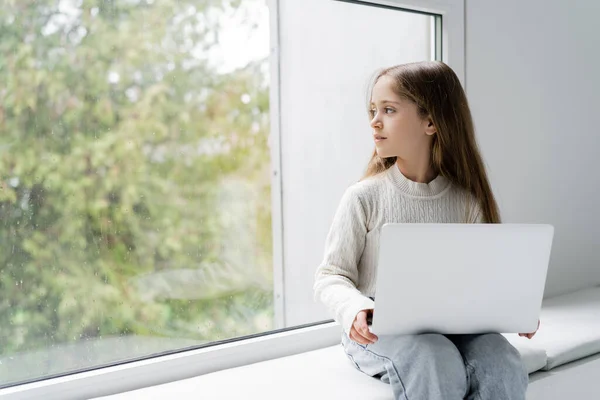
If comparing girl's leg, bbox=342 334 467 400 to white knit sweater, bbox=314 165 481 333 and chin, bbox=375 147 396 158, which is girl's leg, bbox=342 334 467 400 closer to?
white knit sweater, bbox=314 165 481 333

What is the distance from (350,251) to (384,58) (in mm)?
748

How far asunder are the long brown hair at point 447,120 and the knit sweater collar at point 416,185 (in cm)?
3

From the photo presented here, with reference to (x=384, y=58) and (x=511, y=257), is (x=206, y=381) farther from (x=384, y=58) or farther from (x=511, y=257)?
(x=384, y=58)

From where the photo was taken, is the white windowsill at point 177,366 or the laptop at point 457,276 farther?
the white windowsill at point 177,366

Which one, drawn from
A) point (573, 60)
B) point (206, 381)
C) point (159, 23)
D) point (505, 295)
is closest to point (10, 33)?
point (159, 23)

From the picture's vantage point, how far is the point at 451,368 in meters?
1.20

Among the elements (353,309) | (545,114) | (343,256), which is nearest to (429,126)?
(343,256)

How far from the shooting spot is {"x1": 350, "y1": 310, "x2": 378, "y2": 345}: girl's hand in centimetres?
126

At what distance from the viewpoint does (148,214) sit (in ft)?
5.15

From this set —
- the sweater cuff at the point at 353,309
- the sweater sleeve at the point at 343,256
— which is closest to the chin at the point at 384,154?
the sweater sleeve at the point at 343,256

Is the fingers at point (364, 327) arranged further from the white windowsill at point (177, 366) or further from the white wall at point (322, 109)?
the white wall at point (322, 109)

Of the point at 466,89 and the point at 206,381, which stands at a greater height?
the point at 466,89

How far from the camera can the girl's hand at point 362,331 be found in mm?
1260

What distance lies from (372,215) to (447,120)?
0.88ft
